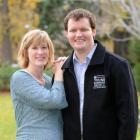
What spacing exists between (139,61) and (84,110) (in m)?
18.1

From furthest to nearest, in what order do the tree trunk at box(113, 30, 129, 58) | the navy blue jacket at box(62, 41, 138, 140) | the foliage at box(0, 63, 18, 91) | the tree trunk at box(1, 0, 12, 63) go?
the tree trunk at box(113, 30, 129, 58), the tree trunk at box(1, 0, 12, 63), the foliage at box(0, 63, 18, 91), the navy blue jacket at box(62, 41, 138, 140)

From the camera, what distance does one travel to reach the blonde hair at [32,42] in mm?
4434

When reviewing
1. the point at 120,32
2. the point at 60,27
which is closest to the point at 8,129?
the point at 60,27

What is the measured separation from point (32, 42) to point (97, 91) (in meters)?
0.71

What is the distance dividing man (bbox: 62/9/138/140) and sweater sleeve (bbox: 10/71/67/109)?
4.5 inches

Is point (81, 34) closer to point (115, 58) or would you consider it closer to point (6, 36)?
point (115, 58)

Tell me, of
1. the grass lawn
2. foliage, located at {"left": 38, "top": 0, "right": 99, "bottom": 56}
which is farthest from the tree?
the grass lawn

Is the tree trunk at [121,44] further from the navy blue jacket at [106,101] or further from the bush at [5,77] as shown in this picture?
the navy blue jacket at [106,101]

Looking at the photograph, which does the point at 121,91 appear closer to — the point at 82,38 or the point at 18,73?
the point at 82,38

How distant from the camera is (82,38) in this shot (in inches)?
166

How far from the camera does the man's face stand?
421cm

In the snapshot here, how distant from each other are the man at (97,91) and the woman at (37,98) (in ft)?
0.51

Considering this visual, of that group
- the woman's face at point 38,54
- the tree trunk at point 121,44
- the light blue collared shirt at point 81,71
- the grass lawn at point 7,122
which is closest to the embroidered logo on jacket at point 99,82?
the light blue collared shirt at point 81,71

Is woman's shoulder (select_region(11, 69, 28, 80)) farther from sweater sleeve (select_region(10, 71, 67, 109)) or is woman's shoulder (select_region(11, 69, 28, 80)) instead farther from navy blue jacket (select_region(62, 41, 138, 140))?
navy blue jacket (select_region(62, 41, 138, 140))
